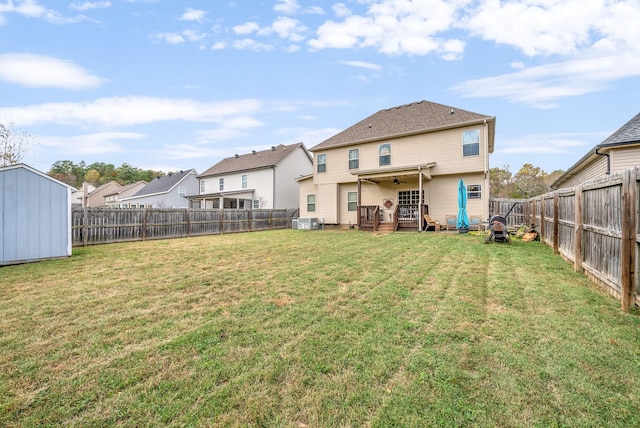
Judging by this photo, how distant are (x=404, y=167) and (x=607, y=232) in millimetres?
11087

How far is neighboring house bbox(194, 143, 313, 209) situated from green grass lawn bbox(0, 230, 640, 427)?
18.9 meters

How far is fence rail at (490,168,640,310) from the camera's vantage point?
3662 mm

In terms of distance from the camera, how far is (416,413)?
1.84 meters

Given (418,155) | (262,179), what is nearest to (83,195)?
(262,179)

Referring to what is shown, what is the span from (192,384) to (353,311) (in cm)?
205

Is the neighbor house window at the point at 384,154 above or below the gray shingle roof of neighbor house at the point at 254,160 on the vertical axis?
below

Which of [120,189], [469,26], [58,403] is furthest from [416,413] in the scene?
[120,189]

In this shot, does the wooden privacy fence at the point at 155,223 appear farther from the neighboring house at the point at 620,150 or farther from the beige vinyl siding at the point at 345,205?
the neighboring house at the point at 620,150

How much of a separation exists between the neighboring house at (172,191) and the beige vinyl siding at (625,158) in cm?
3219

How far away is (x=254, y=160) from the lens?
26656mm

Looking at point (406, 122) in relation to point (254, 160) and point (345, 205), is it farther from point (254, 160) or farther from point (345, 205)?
point (254, 160)

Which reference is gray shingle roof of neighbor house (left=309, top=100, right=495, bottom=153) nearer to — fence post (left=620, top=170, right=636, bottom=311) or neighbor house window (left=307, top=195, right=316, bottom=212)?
neighbor house window (left=307, top=195, right=316, bottom=212)

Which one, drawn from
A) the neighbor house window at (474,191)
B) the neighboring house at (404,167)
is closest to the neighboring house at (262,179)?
the neighboring house at (404,167)

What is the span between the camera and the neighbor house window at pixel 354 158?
18078 mm
